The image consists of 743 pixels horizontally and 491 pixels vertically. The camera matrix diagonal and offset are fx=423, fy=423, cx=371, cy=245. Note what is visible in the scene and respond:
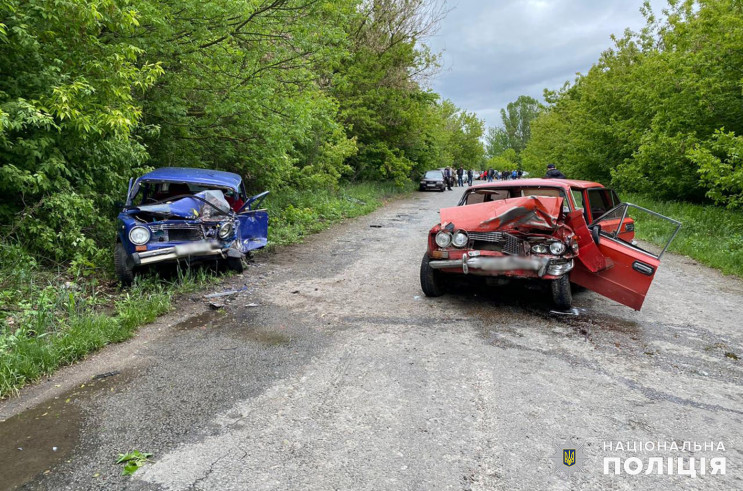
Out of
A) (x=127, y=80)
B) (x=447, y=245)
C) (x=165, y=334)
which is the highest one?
(x=127, y=80)

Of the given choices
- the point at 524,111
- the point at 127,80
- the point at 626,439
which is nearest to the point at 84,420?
the point at 626,439

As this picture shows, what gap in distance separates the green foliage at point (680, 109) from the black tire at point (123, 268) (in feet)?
34.9

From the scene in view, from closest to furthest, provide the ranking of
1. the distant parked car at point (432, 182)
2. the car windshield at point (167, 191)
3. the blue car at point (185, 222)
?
the blue car at point (185, 222) < the car windshield at point (167, 191) < the distant parked car at point (432, 182)

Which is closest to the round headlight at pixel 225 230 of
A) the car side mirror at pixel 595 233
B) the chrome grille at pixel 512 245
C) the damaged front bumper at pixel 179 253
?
the damaged front bumper at pixel 179 253

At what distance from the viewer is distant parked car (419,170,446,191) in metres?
31.1

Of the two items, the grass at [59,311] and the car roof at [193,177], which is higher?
the car roof at [193,177]

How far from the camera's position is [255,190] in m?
13.1

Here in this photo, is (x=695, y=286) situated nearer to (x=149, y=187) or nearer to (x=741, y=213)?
(x=741, y=213)

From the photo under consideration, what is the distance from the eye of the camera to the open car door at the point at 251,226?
7.21 meters

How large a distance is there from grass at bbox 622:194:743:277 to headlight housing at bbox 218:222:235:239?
865 cm

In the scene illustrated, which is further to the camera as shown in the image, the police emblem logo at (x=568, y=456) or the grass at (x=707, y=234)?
the grass at (x=707, y=234)

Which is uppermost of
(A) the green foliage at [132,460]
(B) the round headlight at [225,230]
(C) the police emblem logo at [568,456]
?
(B) the round headlight at [225,230]

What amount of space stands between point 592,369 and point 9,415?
182 inches

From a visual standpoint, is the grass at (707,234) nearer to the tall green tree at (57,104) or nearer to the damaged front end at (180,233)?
the damaged front end at (180,233)
